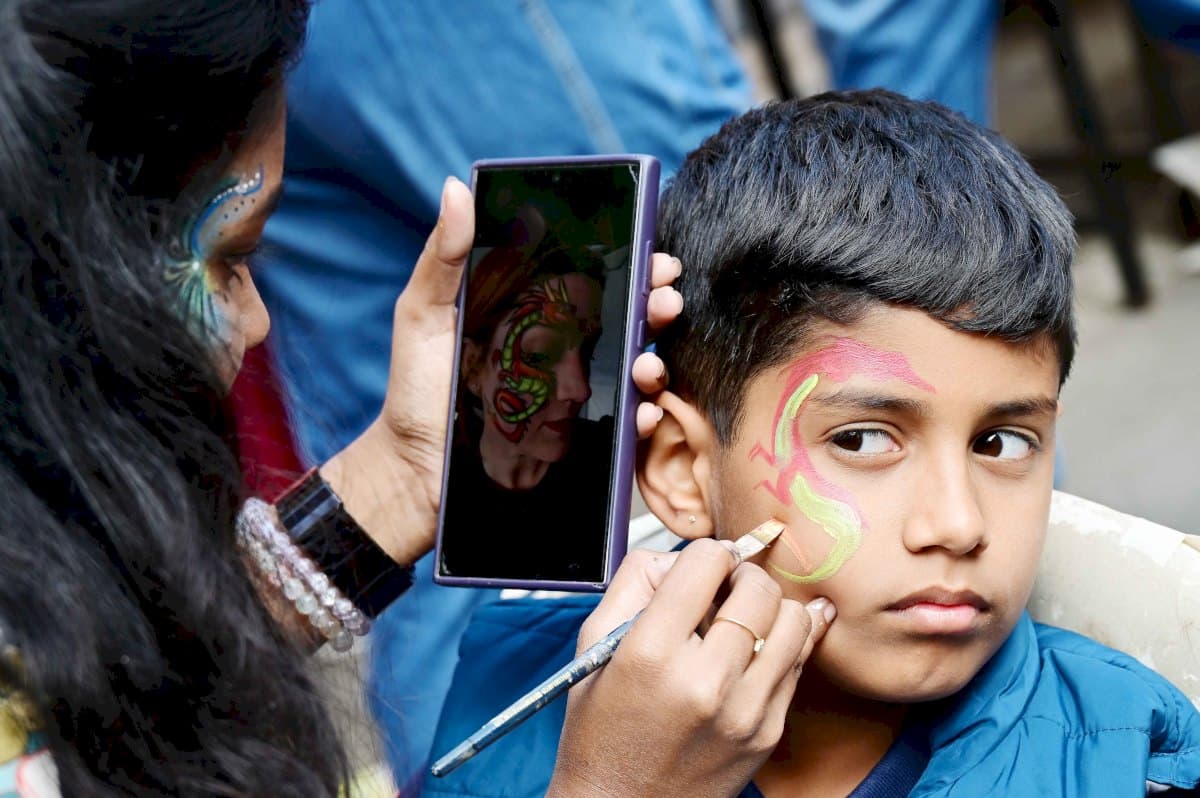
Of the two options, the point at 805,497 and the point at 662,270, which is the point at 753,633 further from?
the point at 662,270

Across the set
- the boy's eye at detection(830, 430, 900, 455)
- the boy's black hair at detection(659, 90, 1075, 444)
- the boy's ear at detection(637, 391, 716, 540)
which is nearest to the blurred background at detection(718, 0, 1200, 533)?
the boy's black hair at detection(659, 90, 1075, 444)

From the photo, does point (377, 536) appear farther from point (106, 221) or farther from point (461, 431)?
point (106, 221)

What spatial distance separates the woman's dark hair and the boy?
375 millimetres

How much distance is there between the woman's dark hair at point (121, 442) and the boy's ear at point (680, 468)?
1.26ft

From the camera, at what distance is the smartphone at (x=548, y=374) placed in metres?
1.22

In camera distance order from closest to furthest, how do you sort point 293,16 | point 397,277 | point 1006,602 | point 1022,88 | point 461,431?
1. point 1006,602
2. point 293,16
3. point 461,431
4. point 397,277
5. point 1022,88

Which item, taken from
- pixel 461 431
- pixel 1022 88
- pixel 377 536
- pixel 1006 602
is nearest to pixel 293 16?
pixel 461 431

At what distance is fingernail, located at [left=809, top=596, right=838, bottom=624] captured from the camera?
42.9 inches

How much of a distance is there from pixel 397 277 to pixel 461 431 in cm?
44

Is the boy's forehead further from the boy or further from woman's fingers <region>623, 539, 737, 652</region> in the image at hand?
woman's fingers <region>623, 539, 737, 652</region>

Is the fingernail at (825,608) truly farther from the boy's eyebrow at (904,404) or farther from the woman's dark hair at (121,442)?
the woman's dark hair at (121,442)

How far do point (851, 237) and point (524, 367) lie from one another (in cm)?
35

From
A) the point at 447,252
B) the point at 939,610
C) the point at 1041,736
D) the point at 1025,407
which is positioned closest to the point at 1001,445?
the point at 1025,407

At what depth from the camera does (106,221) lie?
1.02 meters
